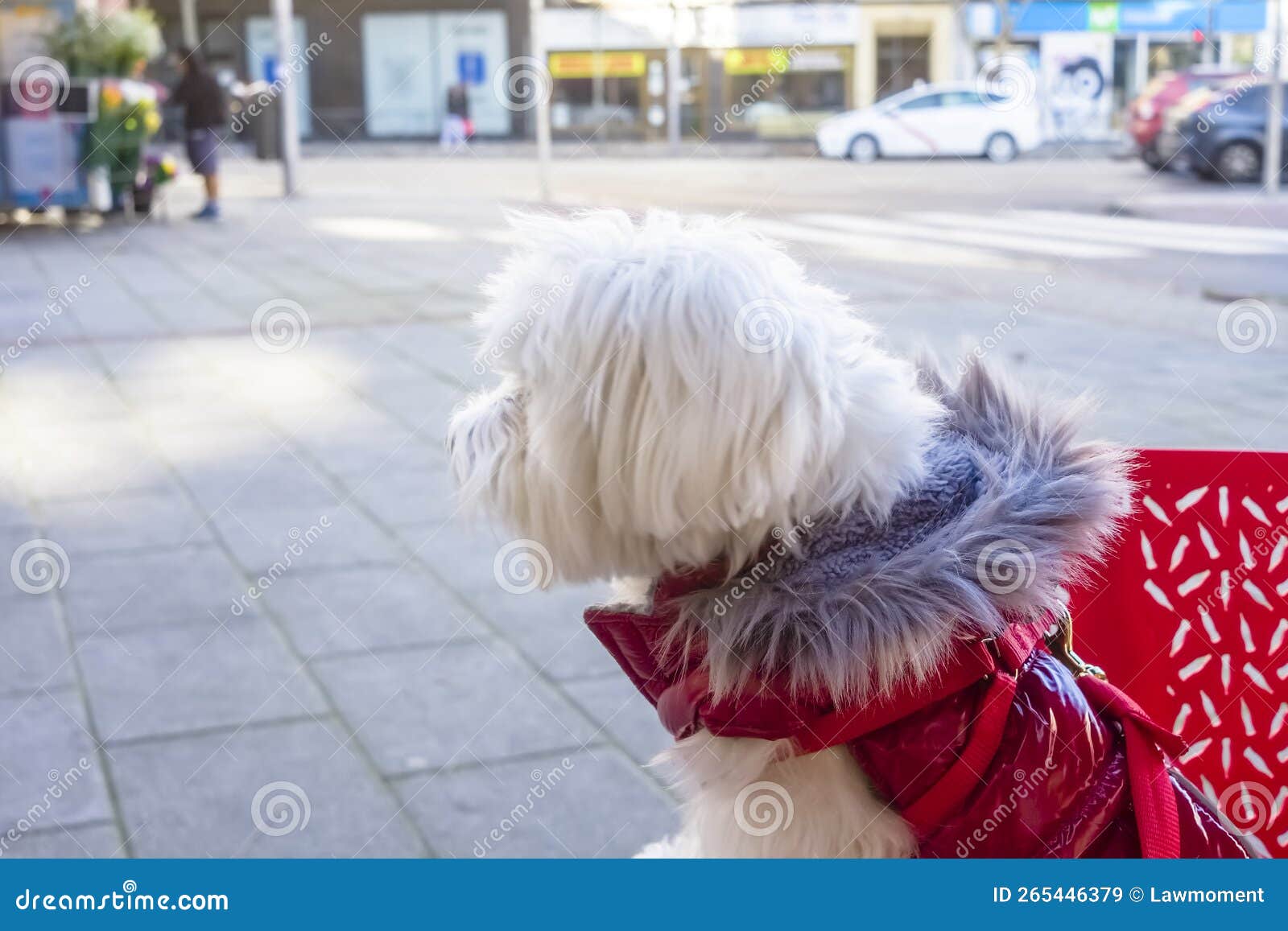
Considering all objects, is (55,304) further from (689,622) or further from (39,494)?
(689,622)

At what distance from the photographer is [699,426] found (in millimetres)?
1709

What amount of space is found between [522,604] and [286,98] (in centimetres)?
1512

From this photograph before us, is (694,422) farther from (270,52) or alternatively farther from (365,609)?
(270,52)

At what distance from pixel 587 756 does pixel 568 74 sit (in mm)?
34830

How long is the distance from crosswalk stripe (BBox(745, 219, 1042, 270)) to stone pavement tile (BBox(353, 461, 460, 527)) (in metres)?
6.26

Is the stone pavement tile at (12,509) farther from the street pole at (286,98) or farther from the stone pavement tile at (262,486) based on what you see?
the street pole at (286,98)

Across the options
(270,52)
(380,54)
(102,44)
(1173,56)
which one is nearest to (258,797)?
(102,44)

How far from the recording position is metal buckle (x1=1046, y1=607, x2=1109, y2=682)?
6.81ft

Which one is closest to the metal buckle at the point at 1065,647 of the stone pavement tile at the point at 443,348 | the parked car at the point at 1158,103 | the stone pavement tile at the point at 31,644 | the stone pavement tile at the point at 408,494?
the stone pavement tile at the point at 31,644

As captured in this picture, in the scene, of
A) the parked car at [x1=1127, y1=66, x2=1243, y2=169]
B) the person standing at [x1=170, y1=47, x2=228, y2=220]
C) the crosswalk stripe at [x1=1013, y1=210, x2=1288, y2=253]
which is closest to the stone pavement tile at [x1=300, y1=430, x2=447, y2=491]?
the crosswalk stripe at [x1=1013, y1=210, x2=1288, y2=253]

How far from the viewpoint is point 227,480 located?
5695 mm

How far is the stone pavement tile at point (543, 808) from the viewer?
2.99 metres
